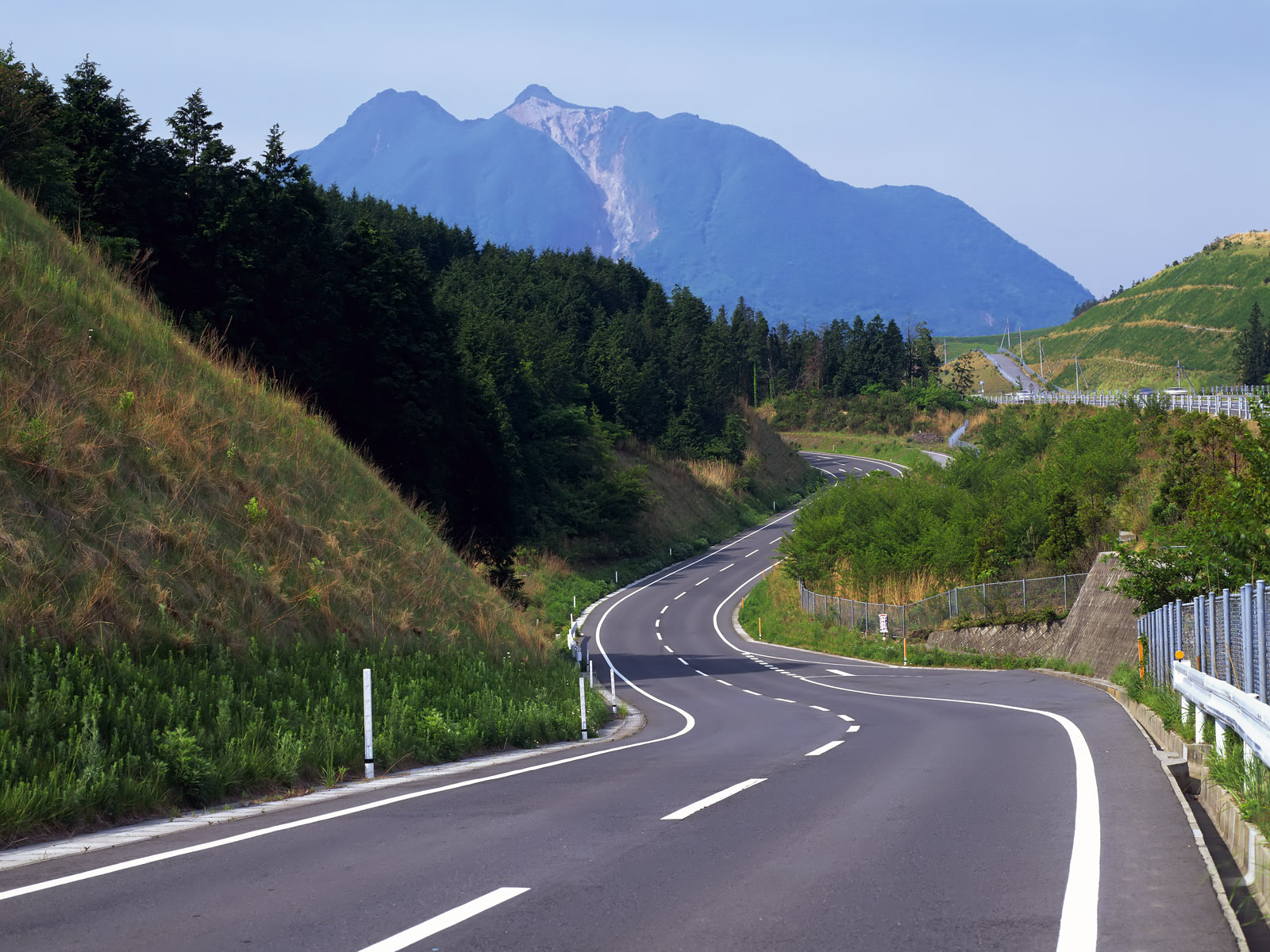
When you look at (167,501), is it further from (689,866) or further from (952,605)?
(952,605)

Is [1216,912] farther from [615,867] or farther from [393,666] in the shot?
[393,666]

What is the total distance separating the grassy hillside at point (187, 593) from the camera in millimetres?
10375

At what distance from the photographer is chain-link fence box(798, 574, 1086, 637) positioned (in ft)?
115

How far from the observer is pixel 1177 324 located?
152m

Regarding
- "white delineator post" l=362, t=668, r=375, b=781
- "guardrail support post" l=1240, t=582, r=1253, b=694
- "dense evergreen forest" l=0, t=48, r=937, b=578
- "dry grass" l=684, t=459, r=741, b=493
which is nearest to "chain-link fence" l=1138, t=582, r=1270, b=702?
"guardrail support post" l=1240, t=582, r=1253, b=694

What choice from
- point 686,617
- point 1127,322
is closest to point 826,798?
point 686,617

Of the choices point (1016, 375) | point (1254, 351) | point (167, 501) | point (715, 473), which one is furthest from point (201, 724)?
point (1016, 375)

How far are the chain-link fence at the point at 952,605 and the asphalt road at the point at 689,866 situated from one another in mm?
22152

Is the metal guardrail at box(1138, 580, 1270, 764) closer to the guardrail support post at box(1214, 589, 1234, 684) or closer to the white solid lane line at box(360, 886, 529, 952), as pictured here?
the guardrail support post at box(1214, 589, 1234, 684)

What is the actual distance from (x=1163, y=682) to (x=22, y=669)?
15620 millimetres

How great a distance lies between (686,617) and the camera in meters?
59.9

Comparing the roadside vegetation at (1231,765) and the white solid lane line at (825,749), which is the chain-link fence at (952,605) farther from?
the white solid lane line at (825,749)

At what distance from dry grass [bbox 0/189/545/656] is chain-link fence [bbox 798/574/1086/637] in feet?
60.3

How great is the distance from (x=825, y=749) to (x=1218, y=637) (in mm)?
4884
